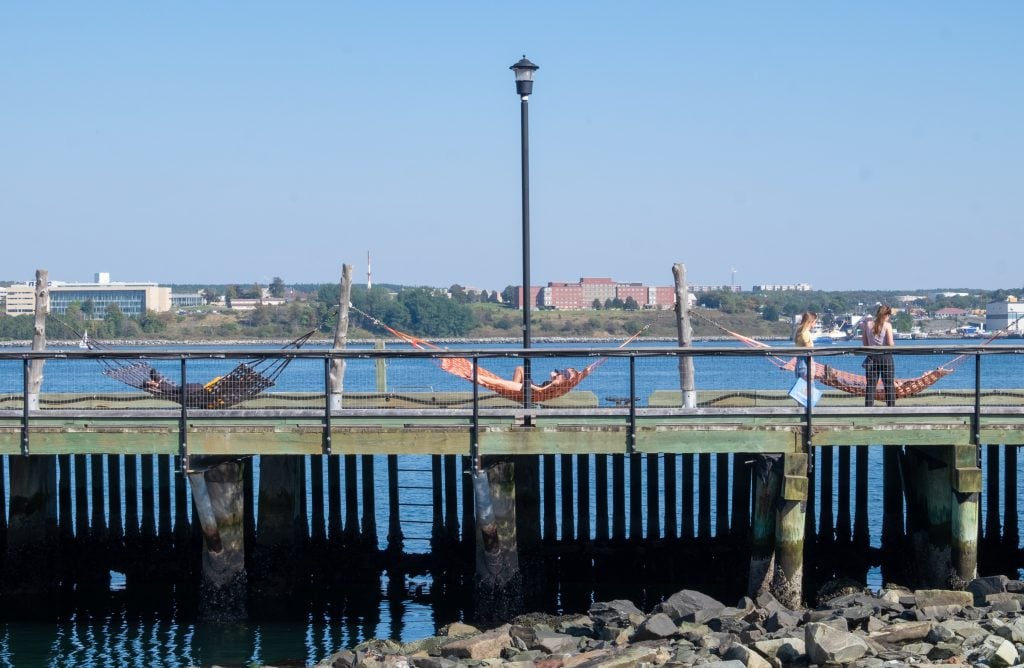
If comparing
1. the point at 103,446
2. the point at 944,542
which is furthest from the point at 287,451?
the point at 944,542

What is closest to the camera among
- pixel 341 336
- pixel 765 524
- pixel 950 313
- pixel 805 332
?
pixel 765 524

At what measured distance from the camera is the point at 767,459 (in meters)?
17.6

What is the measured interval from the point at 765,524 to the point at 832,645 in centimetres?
390

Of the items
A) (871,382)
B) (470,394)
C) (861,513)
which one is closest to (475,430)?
(470,394)

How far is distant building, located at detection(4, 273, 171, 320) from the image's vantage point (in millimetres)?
79562

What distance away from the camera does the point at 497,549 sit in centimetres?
1795

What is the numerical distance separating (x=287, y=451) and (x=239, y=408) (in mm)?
988

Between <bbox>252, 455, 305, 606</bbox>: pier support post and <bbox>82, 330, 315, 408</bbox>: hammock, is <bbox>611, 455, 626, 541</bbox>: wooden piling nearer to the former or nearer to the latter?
<bbox>252, 455, 305, 606</bbox>: pier support post

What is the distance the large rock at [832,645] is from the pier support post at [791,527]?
3.12 meters

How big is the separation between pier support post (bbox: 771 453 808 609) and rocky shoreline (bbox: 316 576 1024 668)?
40 centimetres

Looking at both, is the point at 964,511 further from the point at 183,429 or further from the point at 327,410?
the point at 183,429

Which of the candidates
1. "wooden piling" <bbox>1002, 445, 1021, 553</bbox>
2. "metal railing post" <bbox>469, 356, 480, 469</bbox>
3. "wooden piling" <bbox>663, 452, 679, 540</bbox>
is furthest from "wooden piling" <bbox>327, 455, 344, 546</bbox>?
"wooden piling" <bbox>1002, 445, 1021, 553</bbox>

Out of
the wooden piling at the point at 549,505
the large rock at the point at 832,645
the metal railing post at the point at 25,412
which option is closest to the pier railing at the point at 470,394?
the metal railing post at the point at 25,412

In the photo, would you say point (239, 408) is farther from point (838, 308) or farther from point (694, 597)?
point (838, 308)
